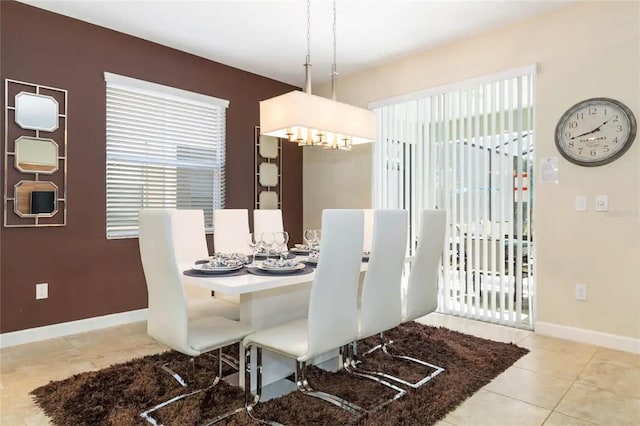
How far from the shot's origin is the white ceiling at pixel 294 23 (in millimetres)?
3254

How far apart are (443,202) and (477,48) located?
152 cm

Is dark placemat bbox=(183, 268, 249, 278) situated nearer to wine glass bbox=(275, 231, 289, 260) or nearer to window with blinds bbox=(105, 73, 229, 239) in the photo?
wine glass bbox=(275, 231, 289, 260)

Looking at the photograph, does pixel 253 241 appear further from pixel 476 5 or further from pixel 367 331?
pixel 476 5

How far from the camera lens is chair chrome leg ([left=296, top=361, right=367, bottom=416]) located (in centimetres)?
199

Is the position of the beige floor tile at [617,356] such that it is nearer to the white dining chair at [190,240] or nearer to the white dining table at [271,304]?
the white dining table at [271,304]

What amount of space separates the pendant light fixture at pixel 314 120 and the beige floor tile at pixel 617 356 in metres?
2.37

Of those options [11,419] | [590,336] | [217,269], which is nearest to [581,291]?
[590,336]

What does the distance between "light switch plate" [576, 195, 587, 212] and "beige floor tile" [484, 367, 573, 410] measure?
1.43 m

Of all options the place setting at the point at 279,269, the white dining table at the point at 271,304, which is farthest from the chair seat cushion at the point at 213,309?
the place setting at the point at 279,269

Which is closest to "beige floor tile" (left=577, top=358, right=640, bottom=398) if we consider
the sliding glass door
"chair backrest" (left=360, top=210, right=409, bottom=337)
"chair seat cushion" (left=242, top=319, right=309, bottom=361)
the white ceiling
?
the sliding glass door

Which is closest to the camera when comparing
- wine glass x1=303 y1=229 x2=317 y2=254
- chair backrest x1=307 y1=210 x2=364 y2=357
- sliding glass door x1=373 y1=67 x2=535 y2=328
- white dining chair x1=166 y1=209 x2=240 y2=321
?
chair backrest x1=307 y1=210 x2=364 y2=357

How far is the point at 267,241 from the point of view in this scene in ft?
9.18

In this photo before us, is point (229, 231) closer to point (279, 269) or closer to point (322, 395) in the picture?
point (279, 269)

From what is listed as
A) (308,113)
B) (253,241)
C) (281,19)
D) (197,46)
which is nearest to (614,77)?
(308,113)
